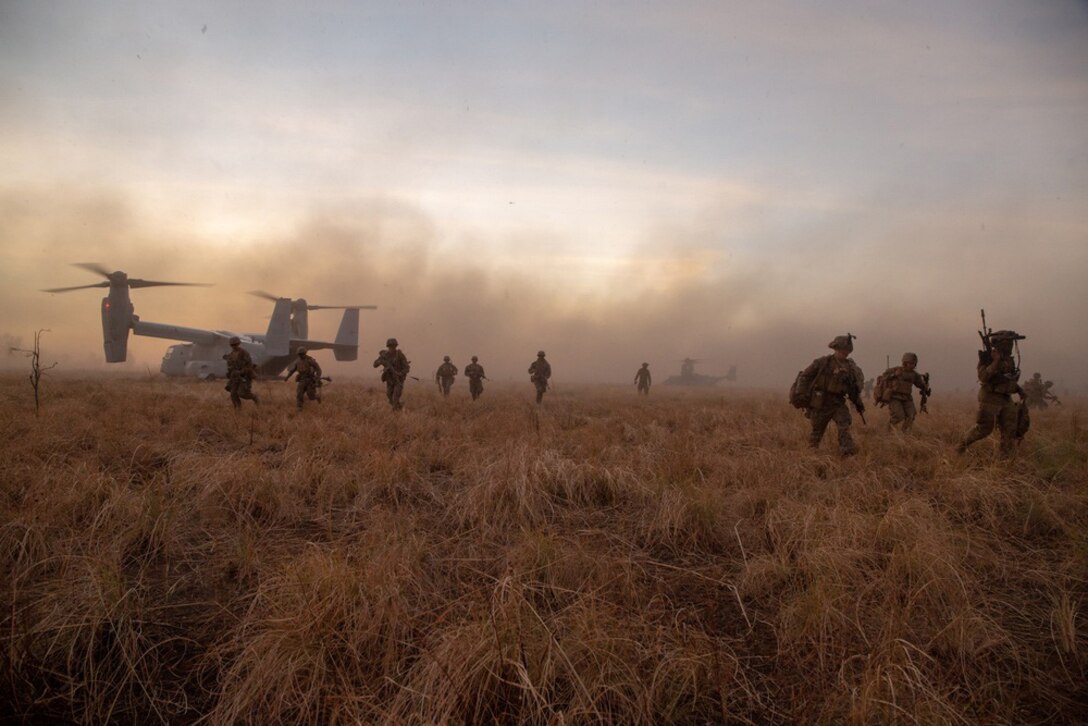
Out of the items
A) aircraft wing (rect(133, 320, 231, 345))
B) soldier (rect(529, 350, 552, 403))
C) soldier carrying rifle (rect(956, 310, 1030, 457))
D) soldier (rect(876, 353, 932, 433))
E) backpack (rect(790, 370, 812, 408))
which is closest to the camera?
soldier carrying rifle (rect(956, 310, 1030, 457))

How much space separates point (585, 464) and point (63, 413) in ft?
30.4

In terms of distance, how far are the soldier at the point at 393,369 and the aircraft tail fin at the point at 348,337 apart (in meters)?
17.9

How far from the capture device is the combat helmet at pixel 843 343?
7.64 m

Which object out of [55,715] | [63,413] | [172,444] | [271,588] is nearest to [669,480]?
[271,588]

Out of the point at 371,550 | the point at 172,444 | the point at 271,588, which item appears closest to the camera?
the point at 271,588

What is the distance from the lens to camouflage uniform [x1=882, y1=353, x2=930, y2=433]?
9.63 meters

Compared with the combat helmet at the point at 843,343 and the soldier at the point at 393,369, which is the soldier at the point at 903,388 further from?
the soldier at the point at 393,369

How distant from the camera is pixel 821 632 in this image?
2715 millimetres

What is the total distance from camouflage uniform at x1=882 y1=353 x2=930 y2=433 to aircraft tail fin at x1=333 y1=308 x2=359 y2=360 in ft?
89.2

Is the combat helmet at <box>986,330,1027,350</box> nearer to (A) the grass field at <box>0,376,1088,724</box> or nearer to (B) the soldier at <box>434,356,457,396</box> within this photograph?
(A) the grass field at <box>0,376,1088,724</box>

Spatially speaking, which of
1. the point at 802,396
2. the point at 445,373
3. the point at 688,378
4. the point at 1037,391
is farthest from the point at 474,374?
the point at 688,378

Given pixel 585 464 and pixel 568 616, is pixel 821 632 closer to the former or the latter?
pixel 568 616

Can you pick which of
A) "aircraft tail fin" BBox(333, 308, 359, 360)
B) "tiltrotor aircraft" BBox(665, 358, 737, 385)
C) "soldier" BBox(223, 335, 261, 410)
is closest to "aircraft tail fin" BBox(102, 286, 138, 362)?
"aircraft tail fin" BBox(333, 308, 359, 360)

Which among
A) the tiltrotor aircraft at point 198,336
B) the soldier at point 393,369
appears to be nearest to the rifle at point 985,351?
the soldier at point 393,369
